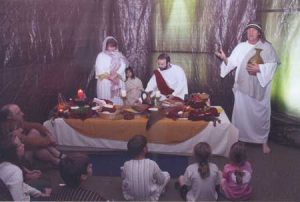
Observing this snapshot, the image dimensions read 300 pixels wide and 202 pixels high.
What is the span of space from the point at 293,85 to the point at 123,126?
3027 millimetres

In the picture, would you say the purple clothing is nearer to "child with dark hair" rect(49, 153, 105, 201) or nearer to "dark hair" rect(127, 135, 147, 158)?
"dark hair" rect(127, 135, 147, 158)

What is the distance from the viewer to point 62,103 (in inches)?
233

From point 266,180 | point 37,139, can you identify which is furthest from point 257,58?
point 37,139

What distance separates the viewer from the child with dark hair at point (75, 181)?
10.4 ft

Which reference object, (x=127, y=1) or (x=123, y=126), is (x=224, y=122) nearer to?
(x=123, y=126)

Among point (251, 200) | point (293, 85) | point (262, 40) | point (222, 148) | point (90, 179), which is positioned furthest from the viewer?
point (293, 85)

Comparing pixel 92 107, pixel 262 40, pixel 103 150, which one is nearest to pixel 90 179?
pixel 103 150

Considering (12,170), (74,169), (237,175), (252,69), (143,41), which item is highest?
(143,41)

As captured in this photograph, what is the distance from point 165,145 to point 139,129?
415 millimetres

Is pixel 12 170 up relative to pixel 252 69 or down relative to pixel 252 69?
down

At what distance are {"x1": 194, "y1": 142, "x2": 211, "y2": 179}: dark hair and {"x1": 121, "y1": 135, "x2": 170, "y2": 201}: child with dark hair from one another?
0.44m

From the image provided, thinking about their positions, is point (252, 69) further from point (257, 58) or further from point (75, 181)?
point (75, 181)

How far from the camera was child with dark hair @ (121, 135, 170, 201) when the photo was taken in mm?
4367

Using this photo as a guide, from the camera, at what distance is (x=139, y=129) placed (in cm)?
542
